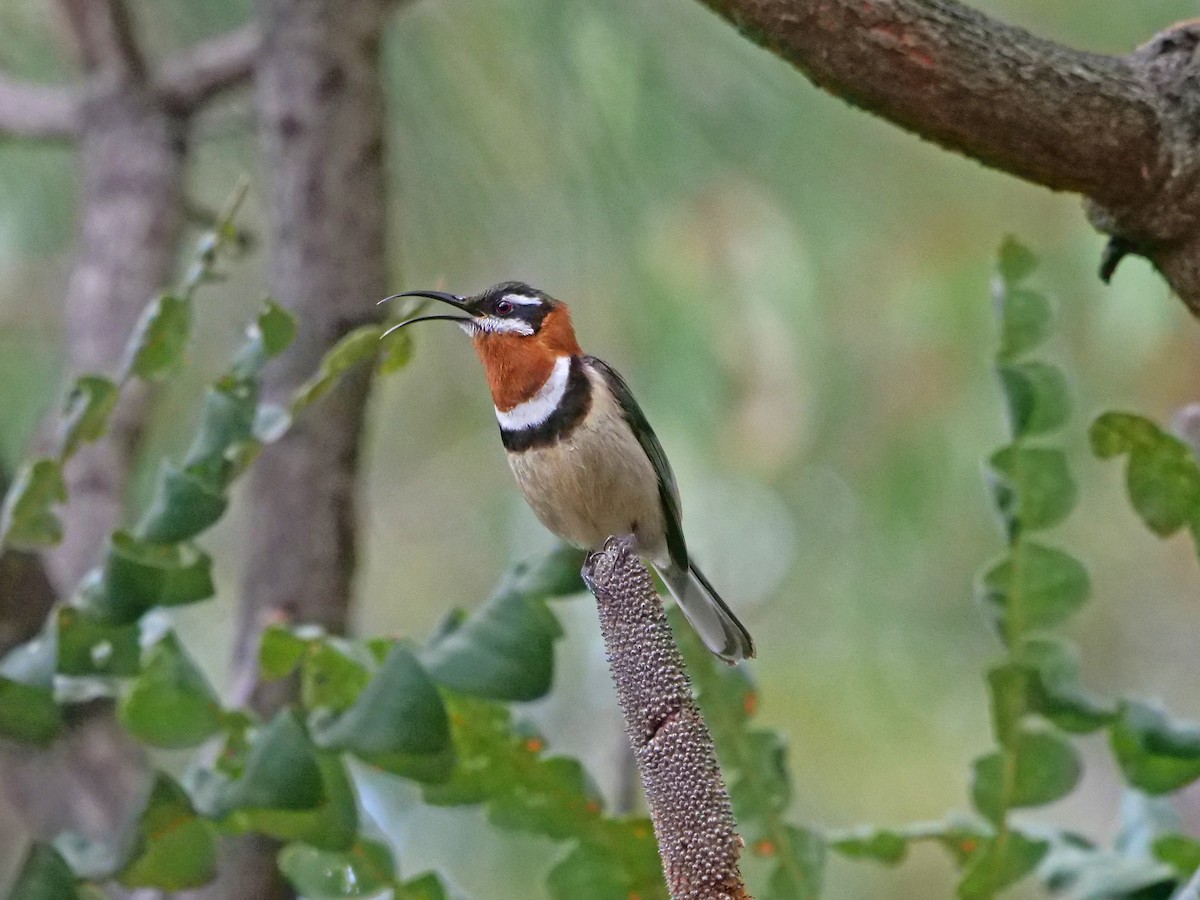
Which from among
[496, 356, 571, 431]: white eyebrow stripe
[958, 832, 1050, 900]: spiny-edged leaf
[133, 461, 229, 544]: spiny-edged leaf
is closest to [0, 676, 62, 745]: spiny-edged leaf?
[133, 461, 229, 544]: spiny-edged leaf

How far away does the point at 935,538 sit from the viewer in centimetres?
461

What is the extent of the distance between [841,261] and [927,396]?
0.46 metres

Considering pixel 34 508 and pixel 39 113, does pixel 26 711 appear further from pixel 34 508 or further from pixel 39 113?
pixel 39 113

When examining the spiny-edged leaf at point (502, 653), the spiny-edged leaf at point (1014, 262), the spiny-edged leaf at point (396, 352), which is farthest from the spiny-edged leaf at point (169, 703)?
the spiny-edged leaf at point (1014, 262)

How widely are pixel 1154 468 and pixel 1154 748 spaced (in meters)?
0.31

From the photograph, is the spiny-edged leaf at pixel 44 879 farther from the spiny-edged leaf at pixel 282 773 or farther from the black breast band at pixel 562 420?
the black breast band at pixel 562 420

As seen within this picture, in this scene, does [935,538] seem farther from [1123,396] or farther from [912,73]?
[912,73]

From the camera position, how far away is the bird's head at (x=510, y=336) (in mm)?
1396

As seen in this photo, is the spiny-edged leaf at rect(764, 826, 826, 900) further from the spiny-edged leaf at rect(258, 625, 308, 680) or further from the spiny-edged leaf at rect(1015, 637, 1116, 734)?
the spiny-edged leaf at rect(258, 625, 308, 680)

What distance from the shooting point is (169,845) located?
154 cm

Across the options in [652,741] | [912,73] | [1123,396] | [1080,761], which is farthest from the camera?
[1123,396]

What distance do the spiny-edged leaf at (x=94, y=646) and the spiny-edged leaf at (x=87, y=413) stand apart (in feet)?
A: 0.59

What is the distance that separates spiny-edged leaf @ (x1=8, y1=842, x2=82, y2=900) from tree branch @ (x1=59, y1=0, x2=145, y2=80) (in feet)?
4.96

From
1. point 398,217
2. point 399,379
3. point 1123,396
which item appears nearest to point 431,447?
point 399,379
